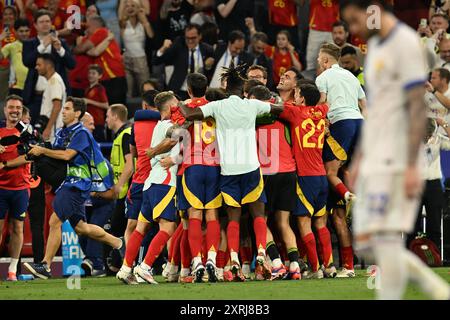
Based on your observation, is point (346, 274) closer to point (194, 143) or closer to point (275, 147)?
point (275, 147)

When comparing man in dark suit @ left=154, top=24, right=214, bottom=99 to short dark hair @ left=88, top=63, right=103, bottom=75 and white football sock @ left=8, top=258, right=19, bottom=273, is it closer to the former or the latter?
short dark hair @ left=88, top=63, right=103, bottom=75

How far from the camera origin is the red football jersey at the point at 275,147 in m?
13.9

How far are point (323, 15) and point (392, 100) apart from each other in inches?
537

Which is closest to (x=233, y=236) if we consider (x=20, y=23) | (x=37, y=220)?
(x=37, y=220)

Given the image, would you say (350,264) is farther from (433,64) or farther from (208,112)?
(433,64)

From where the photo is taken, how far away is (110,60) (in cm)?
2070

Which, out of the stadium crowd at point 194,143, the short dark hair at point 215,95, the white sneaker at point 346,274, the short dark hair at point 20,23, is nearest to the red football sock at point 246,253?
the stadium crowd at point 194,143

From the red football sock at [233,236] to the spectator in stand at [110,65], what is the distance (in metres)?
7.65

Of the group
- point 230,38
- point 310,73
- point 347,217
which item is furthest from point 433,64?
point 347,217

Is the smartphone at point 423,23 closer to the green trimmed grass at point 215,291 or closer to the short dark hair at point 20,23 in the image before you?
the short dark hair at point 20,23

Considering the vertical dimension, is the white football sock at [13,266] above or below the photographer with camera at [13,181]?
below
